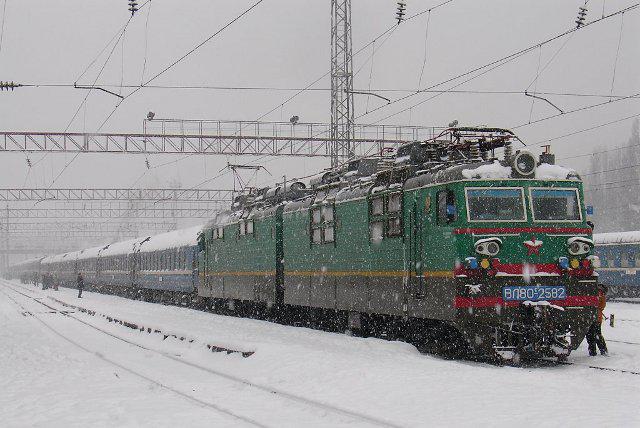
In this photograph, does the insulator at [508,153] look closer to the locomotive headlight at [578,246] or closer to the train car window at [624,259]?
the locomotive headlight at [578,246]

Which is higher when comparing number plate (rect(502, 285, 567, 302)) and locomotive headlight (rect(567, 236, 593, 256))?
locomotive headlight (rect(567, 236, 593, 256))

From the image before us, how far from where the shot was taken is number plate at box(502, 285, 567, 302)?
44.1 feet

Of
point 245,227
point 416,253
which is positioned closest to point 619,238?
point 245,227

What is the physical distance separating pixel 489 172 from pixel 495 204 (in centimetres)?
53

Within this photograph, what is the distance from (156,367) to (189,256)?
2141cm

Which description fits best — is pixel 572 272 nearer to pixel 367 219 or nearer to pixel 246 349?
pixel 367 219

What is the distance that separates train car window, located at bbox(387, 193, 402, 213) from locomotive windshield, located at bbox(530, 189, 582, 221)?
254 centimetres

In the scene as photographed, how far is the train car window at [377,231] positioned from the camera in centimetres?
1647

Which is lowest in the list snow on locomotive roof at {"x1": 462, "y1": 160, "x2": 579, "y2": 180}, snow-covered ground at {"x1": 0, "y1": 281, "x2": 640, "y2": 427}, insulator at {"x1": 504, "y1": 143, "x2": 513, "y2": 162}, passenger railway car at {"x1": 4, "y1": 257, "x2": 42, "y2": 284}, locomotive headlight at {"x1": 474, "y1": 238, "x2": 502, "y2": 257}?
snow-covered ground at {"x1": 0, "y1": 281, "x2": 640, "y2": 427}

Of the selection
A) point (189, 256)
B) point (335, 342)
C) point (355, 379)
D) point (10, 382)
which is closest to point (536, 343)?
point (355, 379)

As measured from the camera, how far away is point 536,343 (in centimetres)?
1328

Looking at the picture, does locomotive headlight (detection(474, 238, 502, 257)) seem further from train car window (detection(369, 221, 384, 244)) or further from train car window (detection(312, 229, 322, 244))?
train car window (detection(312, 229, 322, 244))

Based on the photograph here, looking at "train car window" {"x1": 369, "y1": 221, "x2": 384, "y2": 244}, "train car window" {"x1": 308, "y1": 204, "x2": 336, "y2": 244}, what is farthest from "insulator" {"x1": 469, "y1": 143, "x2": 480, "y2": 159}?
"train car window" {"x1": 308, "y1": 204, "x2": 336, "y2": 244}

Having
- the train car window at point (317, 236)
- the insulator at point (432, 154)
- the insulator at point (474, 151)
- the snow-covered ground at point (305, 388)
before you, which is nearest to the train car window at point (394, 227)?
the insulator at point (432, 154)
